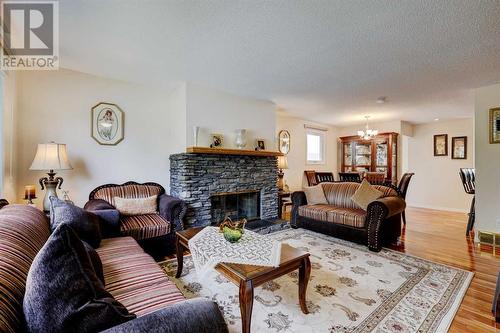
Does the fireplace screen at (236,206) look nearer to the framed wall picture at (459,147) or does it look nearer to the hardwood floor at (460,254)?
the hardwood floor at (460,254)

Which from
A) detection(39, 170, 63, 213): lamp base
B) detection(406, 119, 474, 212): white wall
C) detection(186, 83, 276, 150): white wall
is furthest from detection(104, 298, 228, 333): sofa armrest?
detection(406, 119, 474, 212): white wall

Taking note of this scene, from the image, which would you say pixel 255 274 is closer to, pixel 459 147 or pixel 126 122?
pixel 126 122

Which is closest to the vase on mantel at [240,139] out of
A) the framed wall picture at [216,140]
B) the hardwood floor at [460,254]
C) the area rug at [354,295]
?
the framed wall picture at [216,140]

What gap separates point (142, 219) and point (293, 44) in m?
2.77

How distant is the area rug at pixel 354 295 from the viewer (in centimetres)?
173

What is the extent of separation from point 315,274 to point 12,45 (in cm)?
402

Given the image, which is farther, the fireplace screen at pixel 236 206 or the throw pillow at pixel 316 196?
the throw pillow at pixel 316 196

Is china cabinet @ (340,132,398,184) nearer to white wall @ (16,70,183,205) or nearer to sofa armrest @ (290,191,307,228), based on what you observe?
sofa armrest @ (290,191,307,228)

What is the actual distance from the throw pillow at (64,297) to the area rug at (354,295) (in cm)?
117

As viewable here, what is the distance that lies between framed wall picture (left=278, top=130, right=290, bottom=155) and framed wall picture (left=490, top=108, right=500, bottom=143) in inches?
141

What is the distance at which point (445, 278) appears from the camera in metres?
2.40

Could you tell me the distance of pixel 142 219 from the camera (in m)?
3.03

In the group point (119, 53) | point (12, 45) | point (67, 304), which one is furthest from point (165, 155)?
point (67, 304)

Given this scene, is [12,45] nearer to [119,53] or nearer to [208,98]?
[119,53]
